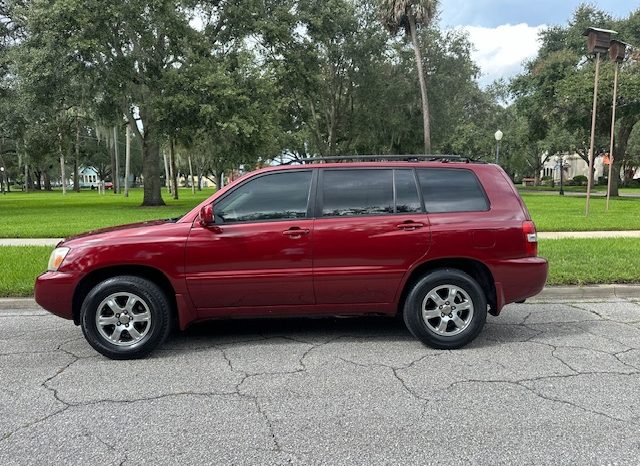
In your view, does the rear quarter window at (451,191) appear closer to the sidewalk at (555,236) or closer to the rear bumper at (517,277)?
the rear bumper at (517,277)

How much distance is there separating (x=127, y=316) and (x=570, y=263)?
22.5 feet

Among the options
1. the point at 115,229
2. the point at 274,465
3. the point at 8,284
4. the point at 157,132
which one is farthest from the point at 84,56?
the point at 274,465

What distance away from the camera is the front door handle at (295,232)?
4.88m

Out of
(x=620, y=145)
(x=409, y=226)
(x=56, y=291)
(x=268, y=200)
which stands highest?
(x=620, y=145)

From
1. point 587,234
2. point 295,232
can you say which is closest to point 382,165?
point 295,232

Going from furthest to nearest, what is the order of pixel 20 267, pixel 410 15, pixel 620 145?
pixel 620 145 → pixel 410 15 → pixel 20 267

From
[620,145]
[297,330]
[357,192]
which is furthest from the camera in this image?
[620,145]

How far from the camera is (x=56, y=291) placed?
4.82 m

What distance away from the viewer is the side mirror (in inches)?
189

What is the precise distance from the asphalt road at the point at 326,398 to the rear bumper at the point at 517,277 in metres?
0.53

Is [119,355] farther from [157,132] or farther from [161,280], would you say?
[157,132]

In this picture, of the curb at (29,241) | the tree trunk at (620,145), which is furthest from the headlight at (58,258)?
the tree trunk at (620,145)

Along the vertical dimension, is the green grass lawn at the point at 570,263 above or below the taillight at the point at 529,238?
below

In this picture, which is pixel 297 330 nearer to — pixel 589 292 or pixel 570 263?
pixel 589 292
